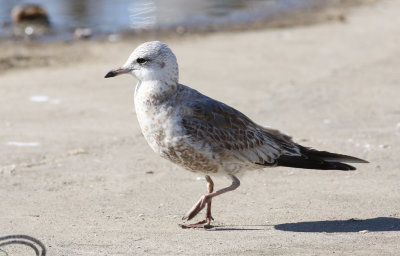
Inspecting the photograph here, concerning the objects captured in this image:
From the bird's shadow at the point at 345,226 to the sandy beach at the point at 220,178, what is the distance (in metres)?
0.02

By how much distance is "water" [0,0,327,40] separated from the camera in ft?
47.8

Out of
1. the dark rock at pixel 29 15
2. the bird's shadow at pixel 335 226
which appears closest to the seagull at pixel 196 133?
the bird's shadow at pixel 335 226

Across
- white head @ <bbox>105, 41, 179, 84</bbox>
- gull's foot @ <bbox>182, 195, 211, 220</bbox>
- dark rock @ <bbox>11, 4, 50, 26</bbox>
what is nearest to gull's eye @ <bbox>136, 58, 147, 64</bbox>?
white head @ <bbox>105, 41, 179, 84</bbox>

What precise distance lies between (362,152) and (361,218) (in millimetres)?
1834

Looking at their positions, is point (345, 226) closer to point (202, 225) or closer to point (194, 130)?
point (202, 225)

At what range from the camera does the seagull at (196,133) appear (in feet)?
18.4

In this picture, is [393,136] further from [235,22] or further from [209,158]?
[235,22]

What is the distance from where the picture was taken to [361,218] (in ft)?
19.4

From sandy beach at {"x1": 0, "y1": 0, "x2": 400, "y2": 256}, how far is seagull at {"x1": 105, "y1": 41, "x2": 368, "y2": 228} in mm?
474

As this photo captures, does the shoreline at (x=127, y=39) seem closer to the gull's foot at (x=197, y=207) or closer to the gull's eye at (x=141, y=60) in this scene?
the gull's eye at (x=141, y=60)

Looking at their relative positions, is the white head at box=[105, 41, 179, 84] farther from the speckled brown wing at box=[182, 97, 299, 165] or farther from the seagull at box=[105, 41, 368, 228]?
the speckled brown wing at box=[182, 97, 299, 165]

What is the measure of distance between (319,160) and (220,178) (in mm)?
957

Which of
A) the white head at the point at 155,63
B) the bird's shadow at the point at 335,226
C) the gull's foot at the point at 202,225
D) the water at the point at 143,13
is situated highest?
the white head at the point at 155,63

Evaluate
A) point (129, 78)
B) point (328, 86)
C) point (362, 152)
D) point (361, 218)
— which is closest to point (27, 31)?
point (129, 78)
